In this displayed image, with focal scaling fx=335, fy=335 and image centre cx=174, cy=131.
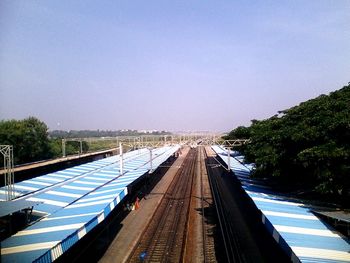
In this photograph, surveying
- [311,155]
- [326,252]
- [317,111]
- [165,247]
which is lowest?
[165,247]

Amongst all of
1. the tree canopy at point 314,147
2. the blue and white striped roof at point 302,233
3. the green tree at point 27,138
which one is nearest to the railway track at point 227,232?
the blue and white striped roof at point 302,233

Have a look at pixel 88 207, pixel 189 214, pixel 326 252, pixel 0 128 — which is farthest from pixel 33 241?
pixel 0 128

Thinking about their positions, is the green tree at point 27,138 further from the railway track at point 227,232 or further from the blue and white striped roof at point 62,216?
the railway track at point 227,232

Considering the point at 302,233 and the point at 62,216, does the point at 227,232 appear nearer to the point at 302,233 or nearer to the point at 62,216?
the point at 302,233

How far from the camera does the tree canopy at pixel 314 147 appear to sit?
51.9 ft

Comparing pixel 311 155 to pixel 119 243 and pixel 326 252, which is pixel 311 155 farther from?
pixel 119 243

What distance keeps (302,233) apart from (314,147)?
4.94 metres

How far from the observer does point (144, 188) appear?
36875 millimetres

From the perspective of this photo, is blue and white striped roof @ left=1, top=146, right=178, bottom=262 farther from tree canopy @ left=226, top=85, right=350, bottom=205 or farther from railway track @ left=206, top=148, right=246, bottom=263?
tree canopy @ left=226, top=85, right=350, bottom=205

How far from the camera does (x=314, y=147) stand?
1658 cm

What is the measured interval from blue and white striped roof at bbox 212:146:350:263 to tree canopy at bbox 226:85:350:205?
67.4 inches

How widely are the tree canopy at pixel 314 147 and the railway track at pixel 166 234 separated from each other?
6.67 metres

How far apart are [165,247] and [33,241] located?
26.0 feet

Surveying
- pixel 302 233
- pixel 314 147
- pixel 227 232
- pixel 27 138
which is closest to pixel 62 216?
pixel 227 232
